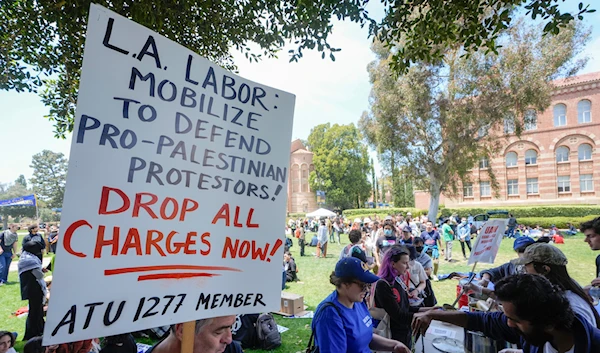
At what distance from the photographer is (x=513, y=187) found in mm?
37969

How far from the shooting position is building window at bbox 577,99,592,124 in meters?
34.7

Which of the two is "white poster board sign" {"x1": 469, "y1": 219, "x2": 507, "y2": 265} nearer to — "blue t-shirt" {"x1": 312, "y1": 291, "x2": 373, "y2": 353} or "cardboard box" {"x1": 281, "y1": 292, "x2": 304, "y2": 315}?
"blue t-shirt" {"x1": 312, "y1": 291, "x2": 373, "y2": 353}

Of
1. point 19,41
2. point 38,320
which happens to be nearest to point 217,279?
point 38,320

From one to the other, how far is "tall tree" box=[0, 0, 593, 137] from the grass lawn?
456 centimetres

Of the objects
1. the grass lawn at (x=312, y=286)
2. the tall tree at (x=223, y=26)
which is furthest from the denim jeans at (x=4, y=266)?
the tall tree at (x=223, y=26)

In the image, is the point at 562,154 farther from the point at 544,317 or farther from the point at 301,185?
the point at 544,317

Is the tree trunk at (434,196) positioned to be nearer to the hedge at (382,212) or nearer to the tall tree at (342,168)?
the hedge at (382,212)

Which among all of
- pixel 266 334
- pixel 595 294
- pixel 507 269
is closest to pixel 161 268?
pixel 595 294

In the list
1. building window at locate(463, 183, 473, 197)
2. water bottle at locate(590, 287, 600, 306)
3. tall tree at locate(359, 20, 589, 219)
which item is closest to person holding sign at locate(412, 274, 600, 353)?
water bottle at locate(590, 287, 600, 306)

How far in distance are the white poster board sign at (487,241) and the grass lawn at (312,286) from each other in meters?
2.93

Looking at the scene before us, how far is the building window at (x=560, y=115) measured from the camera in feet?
118

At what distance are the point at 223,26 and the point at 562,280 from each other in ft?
21.4

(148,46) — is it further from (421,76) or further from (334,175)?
(334,175)

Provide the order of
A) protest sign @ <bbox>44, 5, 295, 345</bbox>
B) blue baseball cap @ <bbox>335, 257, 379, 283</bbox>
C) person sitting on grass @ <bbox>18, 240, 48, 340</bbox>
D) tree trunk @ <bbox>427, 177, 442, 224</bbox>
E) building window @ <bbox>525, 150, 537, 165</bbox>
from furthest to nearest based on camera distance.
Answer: building window @ <bbox>525, 150, 537, 165</bbox> → tree trunk @ <bbox>427, 177, 442, 224</bbox> → person sitting on grass @ <bbox>18, 240, 48, 340</bbox> → blue baseball cap @ <bbox>335, 257, 379, 283</bbox> → protest sign @ <bbox>44, 5, 295, 345</bbox>
